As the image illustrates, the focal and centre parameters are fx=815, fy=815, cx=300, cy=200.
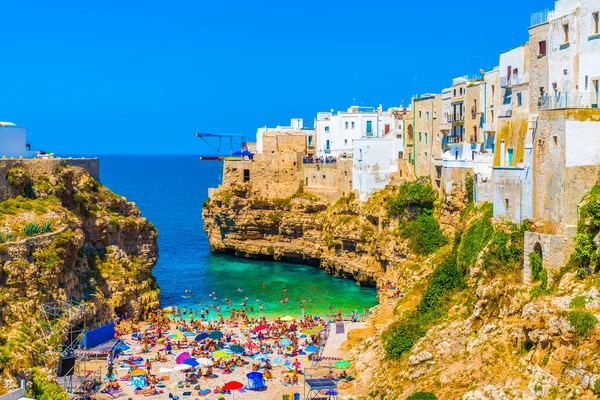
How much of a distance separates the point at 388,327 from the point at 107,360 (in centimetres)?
1450

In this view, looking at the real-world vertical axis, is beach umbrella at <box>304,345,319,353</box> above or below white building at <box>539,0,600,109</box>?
below

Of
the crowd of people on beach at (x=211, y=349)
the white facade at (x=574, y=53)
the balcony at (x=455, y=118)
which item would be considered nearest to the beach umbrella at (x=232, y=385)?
the crowd of people on beach at (x=211, y=349)

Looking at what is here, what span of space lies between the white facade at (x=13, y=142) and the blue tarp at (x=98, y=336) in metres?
14.4

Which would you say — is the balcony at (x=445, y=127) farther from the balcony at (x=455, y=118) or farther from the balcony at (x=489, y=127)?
the balcony at (x=489, y=127)

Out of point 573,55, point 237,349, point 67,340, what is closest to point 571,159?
point 573,55

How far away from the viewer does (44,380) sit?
32156 mm

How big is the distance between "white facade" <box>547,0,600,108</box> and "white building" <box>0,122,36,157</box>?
33.4m

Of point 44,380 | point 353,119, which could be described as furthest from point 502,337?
point 353,119

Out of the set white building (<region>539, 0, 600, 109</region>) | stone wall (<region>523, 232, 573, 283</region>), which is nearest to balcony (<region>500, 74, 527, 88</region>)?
white building (<region>539, 0, 600, 109</region>)

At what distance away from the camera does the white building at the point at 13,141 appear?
50281 millimetres

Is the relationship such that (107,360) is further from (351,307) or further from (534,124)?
(534,124)

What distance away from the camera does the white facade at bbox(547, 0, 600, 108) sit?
30.0 metres

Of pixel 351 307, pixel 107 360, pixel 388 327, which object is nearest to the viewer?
pixel 388 327

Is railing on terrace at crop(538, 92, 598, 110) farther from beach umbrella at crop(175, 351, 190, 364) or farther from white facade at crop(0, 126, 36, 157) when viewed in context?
white facade at crop(0, 126, 36, 157)
